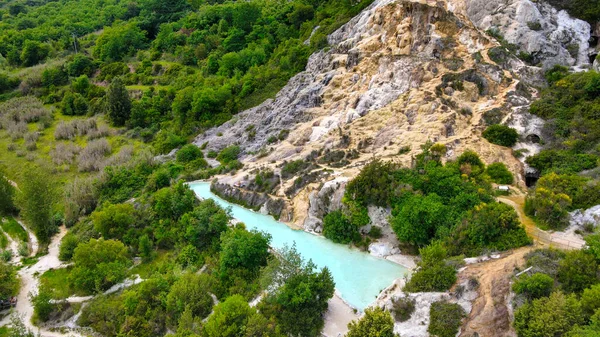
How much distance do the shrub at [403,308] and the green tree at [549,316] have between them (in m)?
4.54

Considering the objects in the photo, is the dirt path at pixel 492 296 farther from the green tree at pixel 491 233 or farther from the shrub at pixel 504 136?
the shrub at pixel 504 136

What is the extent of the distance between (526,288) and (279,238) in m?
16.0

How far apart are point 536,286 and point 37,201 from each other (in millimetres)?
38078

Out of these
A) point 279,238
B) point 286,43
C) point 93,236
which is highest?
point 286,43

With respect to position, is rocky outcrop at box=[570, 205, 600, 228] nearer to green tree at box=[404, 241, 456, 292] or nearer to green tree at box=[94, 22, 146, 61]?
green tree at box=[404, 241, 456, 292]

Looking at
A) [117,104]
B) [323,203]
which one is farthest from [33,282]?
[117,104]

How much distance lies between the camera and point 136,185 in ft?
134

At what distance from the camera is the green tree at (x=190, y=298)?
23.5 metres

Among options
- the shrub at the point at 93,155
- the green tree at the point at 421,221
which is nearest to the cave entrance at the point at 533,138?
the green tree at the point at 421,221

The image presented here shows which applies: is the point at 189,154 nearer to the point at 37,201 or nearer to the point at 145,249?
the point at 145,249

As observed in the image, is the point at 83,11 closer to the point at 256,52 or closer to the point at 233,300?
the point at 256,52

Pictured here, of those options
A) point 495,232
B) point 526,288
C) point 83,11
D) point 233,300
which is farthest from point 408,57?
point 83,11

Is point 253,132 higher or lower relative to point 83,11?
lower

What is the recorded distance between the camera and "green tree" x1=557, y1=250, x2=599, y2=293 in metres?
17.4
